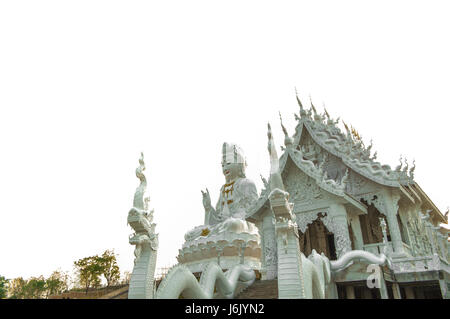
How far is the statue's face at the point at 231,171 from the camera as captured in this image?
81.7 feet

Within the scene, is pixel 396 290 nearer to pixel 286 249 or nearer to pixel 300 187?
pixel 300 187

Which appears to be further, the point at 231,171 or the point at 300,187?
the point at 231,171

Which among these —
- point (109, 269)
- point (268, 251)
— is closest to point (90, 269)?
point (109, 269)

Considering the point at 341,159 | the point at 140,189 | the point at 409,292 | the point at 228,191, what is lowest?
the point at 409,292

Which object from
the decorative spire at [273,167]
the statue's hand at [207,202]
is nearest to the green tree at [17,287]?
the statue's hand at [207,202]

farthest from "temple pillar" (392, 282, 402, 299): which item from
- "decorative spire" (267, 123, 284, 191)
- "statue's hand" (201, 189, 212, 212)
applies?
"statue's hand" (201, 189, 212, 212)

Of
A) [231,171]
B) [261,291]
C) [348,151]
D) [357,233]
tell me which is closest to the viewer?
[261,291]

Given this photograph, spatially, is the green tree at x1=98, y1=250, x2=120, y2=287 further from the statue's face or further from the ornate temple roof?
the ornate temple roof

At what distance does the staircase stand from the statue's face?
1319cm

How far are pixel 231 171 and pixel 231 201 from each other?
106 inches

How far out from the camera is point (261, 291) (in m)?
10.9

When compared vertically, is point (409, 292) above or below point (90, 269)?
below
